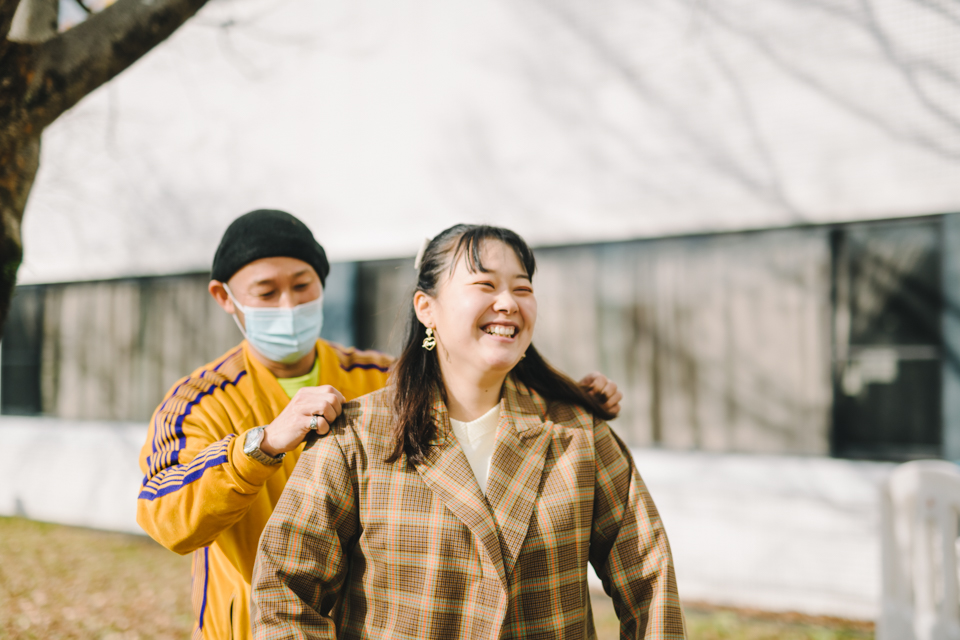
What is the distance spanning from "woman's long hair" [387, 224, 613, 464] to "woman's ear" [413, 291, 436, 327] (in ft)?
0.06

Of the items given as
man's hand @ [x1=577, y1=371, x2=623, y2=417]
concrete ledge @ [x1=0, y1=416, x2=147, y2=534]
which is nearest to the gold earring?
man's hand @ [x1=577, y1=371, x2=623, y2=417]

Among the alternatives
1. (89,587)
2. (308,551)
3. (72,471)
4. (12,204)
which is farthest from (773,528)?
(72,471)

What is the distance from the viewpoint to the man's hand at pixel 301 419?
1.60m

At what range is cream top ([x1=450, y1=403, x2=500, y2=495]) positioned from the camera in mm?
1678

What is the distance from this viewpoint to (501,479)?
1.61 m

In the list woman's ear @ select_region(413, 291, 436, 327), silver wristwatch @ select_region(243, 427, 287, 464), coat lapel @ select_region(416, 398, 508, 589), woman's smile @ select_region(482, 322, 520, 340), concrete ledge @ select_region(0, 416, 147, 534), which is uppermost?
woman's ear @ select_region(413, 291, 436, 327)

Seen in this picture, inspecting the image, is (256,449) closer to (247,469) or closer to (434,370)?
(247,469)

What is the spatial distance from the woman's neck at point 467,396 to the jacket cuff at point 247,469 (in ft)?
1.50

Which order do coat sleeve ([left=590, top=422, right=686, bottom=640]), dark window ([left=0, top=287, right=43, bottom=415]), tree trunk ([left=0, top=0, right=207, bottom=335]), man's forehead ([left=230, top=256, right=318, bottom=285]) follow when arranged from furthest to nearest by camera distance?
dark window ([left=0, top=287, right=43, bottom=415])
tree trunk ([left=0, top=0, right=207, bottom=335])
man's forehead ([left=230, top=256, right=318, bottom=285])
coat sleeve ([left=590, top=422, right=686, bottom=640])

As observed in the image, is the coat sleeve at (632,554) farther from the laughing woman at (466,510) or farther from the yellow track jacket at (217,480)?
the yellow track jacket at (217,480)

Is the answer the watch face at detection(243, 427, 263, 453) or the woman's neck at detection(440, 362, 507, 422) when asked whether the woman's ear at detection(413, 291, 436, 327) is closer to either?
the woman's neck at detection(440, 362, 507, 422)

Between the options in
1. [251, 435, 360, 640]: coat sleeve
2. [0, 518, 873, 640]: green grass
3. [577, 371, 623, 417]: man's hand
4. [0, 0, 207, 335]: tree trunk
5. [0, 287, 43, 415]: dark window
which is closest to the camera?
[251, 435, 360, 640]: coat sleeve

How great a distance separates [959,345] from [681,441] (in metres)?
1.89

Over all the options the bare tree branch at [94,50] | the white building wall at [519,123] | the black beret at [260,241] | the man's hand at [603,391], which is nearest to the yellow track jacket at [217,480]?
the black beret at [260,241]
